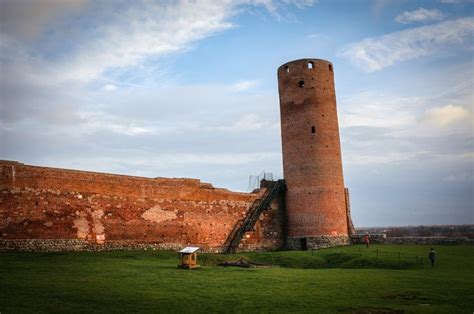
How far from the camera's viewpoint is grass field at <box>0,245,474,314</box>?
9805 millimetres

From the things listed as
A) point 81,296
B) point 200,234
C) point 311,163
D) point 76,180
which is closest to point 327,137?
point 311,163

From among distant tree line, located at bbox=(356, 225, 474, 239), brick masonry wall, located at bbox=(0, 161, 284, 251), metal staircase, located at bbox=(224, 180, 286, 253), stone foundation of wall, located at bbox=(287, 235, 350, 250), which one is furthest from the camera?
distant tree line, located at bbox=(356, 225, 474, 239)

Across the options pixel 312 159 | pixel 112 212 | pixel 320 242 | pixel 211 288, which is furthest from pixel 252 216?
pixel 211 288

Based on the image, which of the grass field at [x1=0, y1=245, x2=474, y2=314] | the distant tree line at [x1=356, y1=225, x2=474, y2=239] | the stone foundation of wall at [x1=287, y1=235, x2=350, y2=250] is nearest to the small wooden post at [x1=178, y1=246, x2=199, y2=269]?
the grass field at [x1=0, y1=245, x2=474, y2=314]

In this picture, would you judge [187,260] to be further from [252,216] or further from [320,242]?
[320,242]

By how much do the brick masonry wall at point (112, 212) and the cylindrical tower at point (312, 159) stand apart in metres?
2.69

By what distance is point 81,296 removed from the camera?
33.9ft

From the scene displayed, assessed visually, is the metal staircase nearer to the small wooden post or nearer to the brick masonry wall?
the brick masonry wall

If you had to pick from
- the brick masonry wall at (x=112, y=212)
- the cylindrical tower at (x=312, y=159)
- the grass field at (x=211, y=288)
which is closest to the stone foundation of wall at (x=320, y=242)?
the cylindrical tower at (x=312, y=159)

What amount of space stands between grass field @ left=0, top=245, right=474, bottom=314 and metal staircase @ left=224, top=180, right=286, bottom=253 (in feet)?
29.9

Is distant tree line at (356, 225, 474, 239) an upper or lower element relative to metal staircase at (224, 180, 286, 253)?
lower

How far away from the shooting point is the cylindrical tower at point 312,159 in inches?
1144

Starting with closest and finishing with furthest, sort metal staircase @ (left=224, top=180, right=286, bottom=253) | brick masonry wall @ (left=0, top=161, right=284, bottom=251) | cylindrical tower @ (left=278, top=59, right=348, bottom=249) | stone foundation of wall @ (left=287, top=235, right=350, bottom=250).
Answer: brick masonry wall @ (left=0, top=161, right=284, bottom=251)
metal staircase @ (left=224, top=180, right=286, bottom=253)
stone foundation of wall @ (left=287, top=235, right=350, bottom=250)
cylindrical tower @ (left=278, top=59, right=348, bottom=249)

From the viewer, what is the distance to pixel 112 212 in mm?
22141
